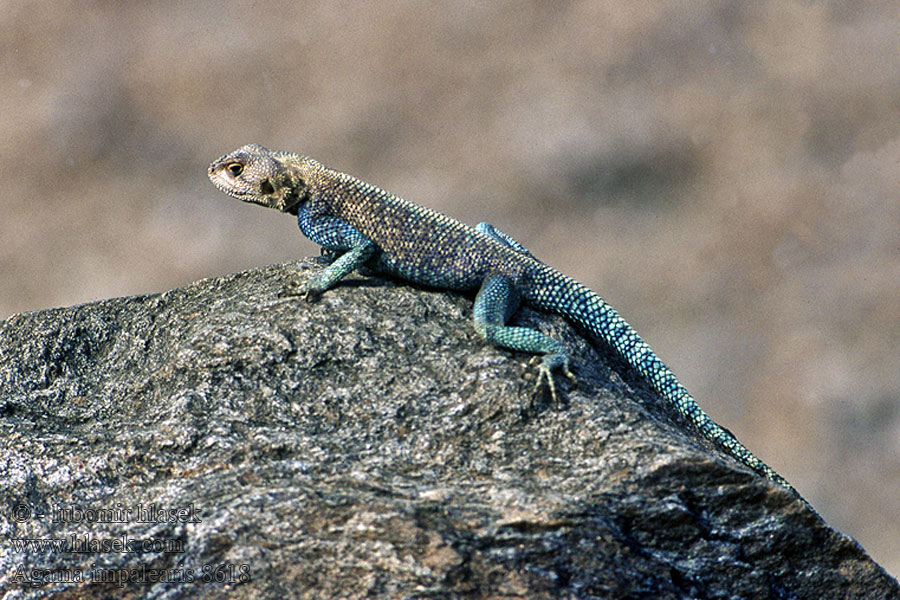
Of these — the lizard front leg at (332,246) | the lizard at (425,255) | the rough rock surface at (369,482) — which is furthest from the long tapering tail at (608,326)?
the lizard front leg at (332,246)

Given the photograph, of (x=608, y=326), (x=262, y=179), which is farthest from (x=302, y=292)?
(x=608, y=326)

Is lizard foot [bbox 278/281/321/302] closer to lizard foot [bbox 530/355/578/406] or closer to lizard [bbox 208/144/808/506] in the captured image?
lizard [bbox 208/144/808/506]

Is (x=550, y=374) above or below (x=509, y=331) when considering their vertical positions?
below

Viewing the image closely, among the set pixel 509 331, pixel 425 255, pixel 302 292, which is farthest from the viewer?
pixel 425 255

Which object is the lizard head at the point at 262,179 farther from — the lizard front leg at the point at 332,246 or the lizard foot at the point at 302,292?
the lizard foot at the point at 302,292

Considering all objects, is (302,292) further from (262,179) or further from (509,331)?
(509,331)

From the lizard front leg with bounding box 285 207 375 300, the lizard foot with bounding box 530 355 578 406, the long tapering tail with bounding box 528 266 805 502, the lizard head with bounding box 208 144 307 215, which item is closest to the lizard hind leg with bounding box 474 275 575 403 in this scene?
the lizard foot with bounding box 530 355 578 406

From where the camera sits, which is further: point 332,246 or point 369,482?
point 332,246
